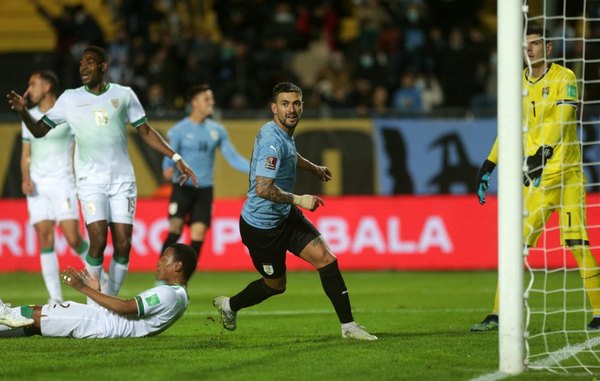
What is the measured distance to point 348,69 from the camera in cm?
2047

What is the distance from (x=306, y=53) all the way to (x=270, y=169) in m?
12.9

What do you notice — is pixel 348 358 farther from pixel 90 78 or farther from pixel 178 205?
pixel 178 205

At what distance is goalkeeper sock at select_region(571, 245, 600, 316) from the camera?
9445mm

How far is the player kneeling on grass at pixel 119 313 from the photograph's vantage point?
8383 mm

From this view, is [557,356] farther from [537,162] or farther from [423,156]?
[423,156]

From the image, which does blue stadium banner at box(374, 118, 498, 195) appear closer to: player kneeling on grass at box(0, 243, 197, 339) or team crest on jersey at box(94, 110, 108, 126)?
team crest on jersey at box(94, 110, 108, 126)

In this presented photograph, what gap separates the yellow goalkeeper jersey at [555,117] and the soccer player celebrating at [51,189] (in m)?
4.86

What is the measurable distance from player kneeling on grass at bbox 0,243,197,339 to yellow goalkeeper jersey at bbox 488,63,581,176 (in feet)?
9.06

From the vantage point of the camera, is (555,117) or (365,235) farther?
(365,235)

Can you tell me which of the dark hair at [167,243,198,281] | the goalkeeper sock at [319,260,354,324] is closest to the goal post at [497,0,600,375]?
the goalkeeper sock at [319,260,354,324]

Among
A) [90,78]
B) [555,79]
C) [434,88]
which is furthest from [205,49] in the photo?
[555,79]

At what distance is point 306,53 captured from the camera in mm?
21000

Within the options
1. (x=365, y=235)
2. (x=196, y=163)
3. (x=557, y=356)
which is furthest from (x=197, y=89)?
(x=557, y=356)

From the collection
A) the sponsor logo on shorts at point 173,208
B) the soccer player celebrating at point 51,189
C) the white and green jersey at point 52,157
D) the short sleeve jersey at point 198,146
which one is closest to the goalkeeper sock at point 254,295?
the soccer player celebrating at point 51,189
